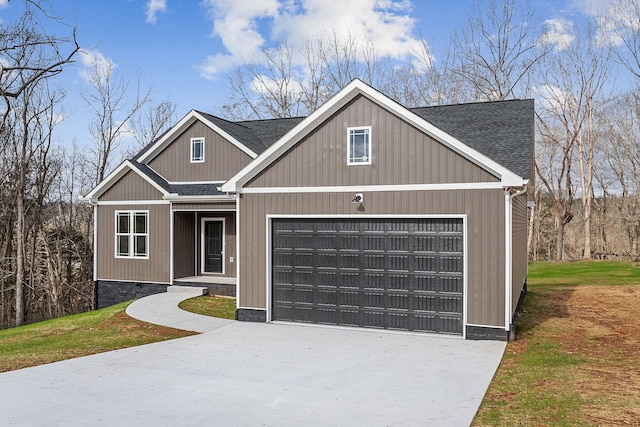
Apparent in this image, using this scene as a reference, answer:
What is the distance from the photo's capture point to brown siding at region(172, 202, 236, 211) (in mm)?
16047

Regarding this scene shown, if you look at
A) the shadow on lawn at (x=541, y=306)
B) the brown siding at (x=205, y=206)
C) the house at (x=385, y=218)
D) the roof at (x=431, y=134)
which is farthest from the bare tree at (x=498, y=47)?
the brown siding at (x=205, y=206)

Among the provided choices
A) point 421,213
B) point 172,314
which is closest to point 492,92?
point 421,213

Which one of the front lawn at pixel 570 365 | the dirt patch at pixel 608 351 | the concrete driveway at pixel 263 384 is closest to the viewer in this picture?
the concrete driveway at pixel 263 384

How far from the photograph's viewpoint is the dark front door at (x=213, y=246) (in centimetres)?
1745

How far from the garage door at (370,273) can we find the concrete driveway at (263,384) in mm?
764

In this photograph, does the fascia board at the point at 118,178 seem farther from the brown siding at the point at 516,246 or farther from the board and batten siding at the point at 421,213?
the brown siding at the point at 516,246

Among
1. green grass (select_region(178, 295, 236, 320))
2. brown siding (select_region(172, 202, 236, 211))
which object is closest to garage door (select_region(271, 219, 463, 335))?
green grass (select_region(178, 295, 236, 320))

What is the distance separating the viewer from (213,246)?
17.6 metres

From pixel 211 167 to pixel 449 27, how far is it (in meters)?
20.2

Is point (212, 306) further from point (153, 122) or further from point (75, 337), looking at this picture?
point (153, 122)

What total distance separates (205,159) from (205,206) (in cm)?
209

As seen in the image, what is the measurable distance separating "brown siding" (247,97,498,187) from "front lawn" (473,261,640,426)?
11.5 ft

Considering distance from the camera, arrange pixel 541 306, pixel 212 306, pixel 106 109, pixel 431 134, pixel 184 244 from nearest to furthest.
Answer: pixel 431 134 < pixel 212 306 < pixel 541 306 < pixel 184 244 < pixel 106 109

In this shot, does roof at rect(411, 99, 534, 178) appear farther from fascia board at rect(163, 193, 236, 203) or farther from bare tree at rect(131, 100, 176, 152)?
bare tree at rect(131, 100, 176, 152)
